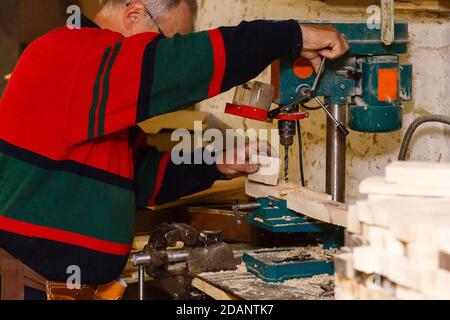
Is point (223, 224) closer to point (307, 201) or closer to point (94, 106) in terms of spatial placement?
point (307, 201)

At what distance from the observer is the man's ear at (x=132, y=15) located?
2.17 m

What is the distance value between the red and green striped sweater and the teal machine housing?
19cm

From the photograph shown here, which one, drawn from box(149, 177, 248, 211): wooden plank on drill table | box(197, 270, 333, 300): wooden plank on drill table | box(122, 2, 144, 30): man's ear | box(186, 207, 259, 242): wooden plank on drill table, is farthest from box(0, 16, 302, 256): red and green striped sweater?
box(149, 177, 248, 211): wooden plank on drill table

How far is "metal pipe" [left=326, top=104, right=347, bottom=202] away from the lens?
7.33 feet

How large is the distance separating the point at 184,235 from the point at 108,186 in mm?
265

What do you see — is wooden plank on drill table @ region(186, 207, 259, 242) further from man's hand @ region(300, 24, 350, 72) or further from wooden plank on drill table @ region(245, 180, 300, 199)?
man's hand @ region(300, 24, 350, 72)

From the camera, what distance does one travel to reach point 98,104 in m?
1.91

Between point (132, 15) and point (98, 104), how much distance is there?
0.39 m

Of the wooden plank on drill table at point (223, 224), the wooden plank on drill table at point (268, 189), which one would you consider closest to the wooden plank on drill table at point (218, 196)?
the wooden plank on drill table at point (223, 224)

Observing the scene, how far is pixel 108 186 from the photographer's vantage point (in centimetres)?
208

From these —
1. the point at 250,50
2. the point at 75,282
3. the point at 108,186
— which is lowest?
the point at 75,282

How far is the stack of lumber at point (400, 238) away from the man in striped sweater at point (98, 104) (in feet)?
1.98

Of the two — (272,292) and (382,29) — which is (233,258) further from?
(382,29)
